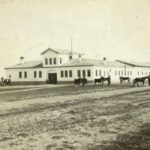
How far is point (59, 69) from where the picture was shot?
5609cm

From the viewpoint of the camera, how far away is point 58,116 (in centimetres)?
1338

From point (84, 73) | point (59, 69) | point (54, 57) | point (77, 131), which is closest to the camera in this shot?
point (77, 131)

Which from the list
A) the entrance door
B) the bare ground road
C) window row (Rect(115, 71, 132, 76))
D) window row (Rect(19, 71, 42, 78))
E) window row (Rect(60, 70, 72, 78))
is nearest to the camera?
the bare ground road

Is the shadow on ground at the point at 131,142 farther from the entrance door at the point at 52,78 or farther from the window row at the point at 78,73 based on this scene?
the entrance door at the point at 52,78

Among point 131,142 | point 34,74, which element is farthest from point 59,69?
point 131,142

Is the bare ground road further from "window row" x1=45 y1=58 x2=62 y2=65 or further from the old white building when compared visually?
"window row" x1=45 y1=58 x2=62 y2=65

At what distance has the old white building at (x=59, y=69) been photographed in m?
53.8

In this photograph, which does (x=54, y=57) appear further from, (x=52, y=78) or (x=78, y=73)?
(x=78, y=73)

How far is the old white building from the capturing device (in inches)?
2117

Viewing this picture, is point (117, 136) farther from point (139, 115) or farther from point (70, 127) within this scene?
point (139, 115)

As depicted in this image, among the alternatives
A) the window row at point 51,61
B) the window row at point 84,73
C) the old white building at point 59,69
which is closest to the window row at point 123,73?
the old white building at point 59,69

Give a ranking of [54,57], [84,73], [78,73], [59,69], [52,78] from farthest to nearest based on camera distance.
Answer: [54,57]
[52,78]
[59,69]
[78,73]
[84,73]

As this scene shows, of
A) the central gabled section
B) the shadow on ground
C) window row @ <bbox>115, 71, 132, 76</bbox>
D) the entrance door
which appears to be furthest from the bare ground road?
window row @ <bbox>115, 71, 132, 76</bbox>

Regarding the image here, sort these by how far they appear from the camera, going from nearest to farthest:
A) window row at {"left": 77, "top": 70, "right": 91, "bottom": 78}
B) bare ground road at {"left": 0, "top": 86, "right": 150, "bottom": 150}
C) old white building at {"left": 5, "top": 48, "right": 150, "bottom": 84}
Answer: bare ground road at {"left": 0, "top": 86, "right": 150, "bottom": 150} → window row at {"left": 77, "top": 70, "right": 91, "bottom": 78} → old white building at {"left": 5, "top": 48, "right": 150, "bottom": 84}
